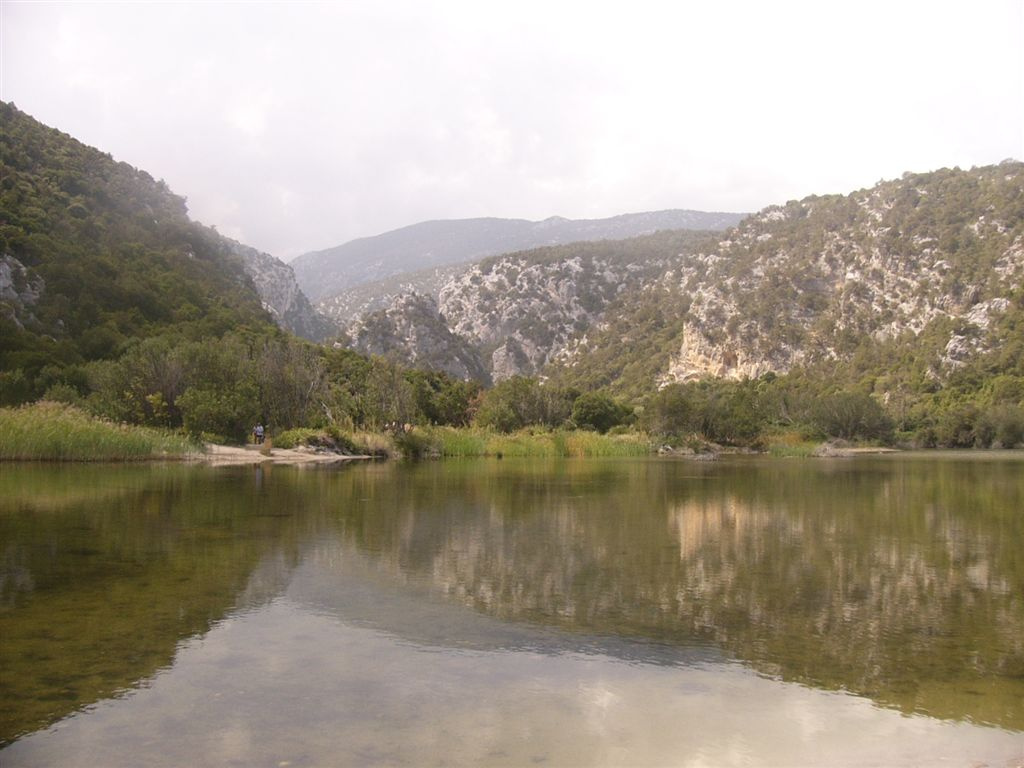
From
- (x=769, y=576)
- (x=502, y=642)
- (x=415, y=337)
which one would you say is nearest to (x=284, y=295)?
(x=415, y=337)

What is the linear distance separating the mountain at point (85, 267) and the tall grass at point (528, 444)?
60.1 feet

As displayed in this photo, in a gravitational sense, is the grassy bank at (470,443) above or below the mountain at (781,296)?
below

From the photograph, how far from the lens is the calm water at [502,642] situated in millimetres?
4078

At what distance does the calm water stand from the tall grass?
28.2 metres

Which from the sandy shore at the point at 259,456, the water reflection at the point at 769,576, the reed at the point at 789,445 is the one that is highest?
the water reflection at the point at 769,576

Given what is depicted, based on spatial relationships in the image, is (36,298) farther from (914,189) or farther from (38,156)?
(914,189)

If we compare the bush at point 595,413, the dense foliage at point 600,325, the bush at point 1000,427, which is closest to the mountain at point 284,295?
the dense foliage at point 600,325

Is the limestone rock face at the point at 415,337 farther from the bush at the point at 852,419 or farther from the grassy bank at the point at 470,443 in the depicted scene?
the grassy bank at the point at 470,443

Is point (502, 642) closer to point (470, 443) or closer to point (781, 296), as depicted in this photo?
point (470, 443)

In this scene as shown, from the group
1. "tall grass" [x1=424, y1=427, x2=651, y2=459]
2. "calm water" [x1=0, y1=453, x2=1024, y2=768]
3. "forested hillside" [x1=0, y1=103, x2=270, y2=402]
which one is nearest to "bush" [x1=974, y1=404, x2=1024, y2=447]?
"tall grass" [x1=424, y1=427, x2=651, y2=459]

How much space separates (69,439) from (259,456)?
23.6 feet

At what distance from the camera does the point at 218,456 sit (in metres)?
28.9

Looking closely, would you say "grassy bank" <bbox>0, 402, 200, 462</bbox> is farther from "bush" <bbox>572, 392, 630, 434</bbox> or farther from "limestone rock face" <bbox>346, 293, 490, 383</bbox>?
"limestone rock face" <bbox>346, 293, 490, 383</bbox>

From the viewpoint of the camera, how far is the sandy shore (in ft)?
91.9
